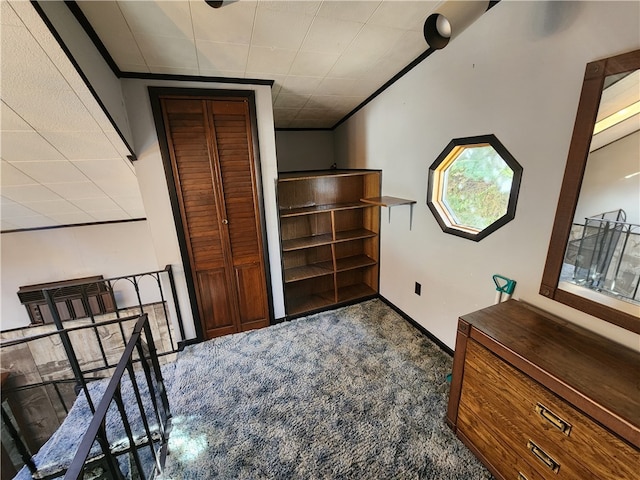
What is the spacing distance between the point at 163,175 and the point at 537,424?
9.09ft

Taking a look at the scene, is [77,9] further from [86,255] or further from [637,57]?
[86,255]

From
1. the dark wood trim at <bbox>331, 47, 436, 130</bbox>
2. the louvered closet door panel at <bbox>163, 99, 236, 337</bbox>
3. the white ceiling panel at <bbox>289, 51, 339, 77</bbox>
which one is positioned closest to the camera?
the white ceiling panel at <bbox>289, 51, 339, 77</bbox>

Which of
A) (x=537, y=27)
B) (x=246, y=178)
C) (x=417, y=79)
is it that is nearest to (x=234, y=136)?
(x=246, y=178)

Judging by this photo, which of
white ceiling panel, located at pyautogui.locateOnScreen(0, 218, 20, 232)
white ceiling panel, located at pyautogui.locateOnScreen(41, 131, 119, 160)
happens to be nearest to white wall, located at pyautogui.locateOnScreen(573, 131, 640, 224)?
white ceiling panel, located at pyautogui.locateOnScreen(41, 131, 119, 160)

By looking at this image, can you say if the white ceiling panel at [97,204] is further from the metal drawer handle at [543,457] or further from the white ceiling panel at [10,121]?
the metal drawer handle at [543,457]

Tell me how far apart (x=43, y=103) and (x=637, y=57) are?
2.76 m

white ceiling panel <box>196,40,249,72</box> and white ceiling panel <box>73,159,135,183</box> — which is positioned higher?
white ceiling panel <box>196,40,249,72</box>

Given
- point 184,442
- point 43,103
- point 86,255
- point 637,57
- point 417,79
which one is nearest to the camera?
point 637,57

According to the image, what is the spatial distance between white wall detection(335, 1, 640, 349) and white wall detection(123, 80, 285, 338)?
1187 mm

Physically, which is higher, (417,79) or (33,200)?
(417,79)

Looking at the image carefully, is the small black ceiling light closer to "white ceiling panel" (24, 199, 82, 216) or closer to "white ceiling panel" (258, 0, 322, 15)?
"white ceiling panel" (258, 0, 322, 15)

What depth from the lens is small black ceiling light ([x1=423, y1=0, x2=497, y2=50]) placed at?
1.05 meters

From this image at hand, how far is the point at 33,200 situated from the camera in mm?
2531

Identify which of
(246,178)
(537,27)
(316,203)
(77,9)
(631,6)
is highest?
(77,9)
